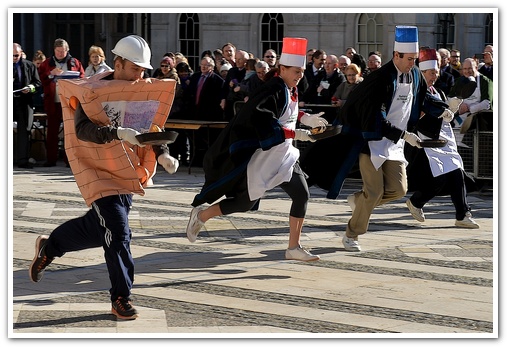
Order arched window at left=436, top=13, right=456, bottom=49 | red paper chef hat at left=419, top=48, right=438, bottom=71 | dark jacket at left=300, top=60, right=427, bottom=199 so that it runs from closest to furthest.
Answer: dark jacket at left=300, top=60, right=427, bottom=199
red paper chef hat at left=419, top=48, right=438, bottom=71
arched window at left=436, top=13, right=456, bottom=49

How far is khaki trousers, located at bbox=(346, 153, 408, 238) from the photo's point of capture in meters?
10.5

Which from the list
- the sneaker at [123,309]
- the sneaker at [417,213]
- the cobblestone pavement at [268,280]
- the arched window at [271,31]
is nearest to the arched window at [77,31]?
the arched window at [271,31]

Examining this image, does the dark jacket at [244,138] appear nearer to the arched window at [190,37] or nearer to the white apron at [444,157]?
the white apron at [444,157]

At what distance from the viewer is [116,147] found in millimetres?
7809

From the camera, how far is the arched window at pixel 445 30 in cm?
3011

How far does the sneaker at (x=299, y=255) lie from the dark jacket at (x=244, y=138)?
0.69 meters

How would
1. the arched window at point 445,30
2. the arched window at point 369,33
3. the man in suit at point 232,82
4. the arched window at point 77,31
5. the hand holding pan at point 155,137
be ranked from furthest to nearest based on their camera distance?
the arched window at point 77,31
the arched window at point 369,33
the arched window at point 445,30
the man in suit at point 232,82
the hand holding pan at point 155,137

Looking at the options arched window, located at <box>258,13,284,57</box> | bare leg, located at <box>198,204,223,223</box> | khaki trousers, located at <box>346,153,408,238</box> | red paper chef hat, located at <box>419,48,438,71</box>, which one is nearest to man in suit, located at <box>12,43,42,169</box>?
red paper chef hat, located at <box>419,48,438,71</box>

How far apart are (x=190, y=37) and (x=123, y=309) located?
27.0m

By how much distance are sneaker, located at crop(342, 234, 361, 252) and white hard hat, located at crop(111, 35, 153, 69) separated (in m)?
3.28

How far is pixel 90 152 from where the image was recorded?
7824 mm

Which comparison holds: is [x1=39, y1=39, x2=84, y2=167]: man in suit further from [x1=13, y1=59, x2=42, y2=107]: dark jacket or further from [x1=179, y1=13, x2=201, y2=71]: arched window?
[x1=179, y1=13, x2=201, y2=71]: arched window

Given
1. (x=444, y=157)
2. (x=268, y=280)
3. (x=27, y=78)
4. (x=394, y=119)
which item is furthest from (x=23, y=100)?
(x=268, y=280)

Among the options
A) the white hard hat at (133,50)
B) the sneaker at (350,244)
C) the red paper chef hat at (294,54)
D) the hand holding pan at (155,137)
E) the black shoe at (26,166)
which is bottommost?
the black shoe at (26,166)
